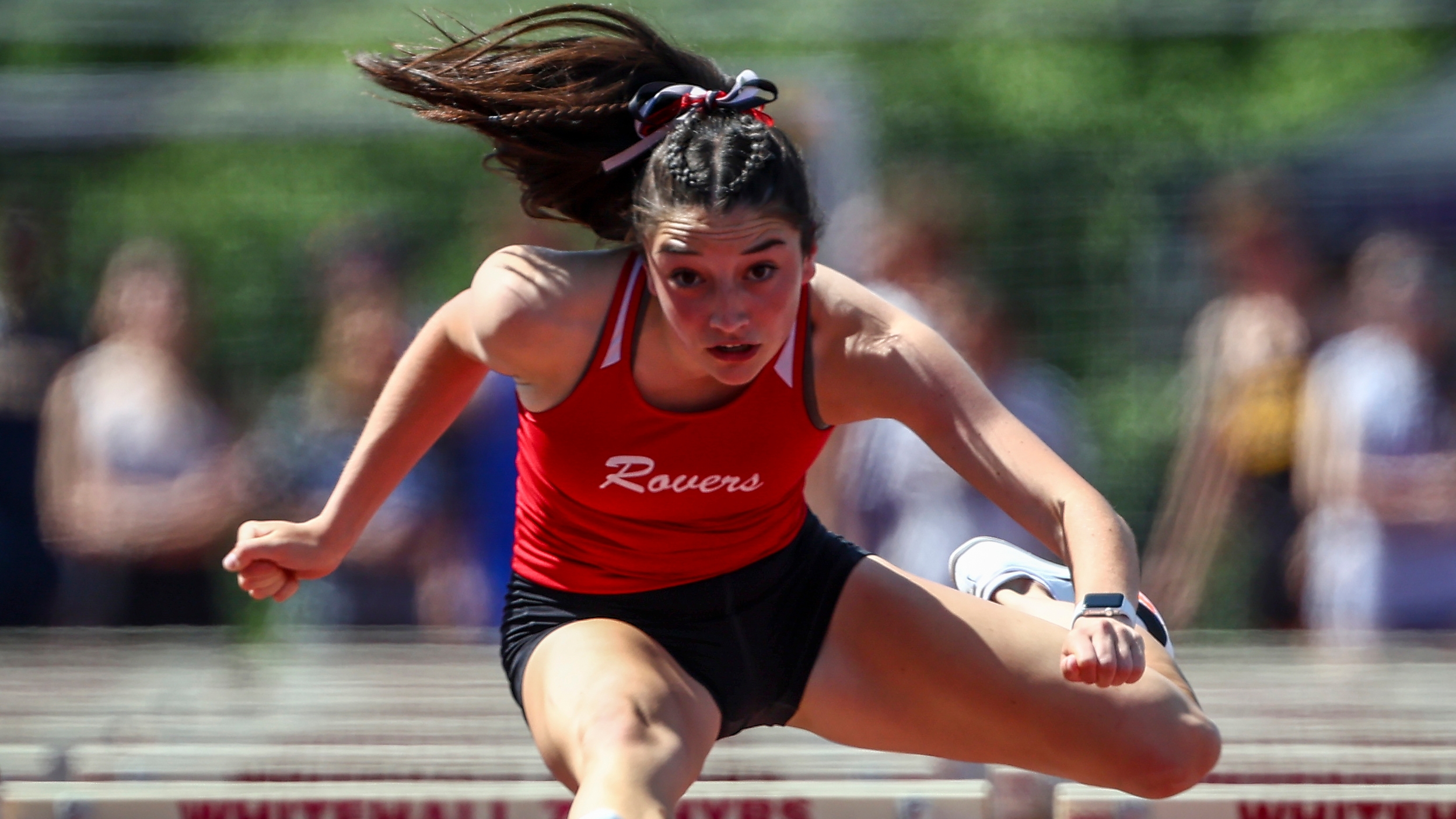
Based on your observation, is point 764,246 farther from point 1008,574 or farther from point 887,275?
point 887,275

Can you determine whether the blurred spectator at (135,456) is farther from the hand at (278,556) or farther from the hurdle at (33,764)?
the hand at (278,556)

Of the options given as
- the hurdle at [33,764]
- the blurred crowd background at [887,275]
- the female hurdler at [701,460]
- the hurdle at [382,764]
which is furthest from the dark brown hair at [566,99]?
the blurred crowd background at [887,275]

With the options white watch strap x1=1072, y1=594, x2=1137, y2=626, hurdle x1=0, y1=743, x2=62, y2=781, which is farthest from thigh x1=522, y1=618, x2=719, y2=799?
hurdle x1=0, y1=743, x2=62, y2=781

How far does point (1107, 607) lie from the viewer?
2340 millimetres

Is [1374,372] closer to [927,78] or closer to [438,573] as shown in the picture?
[927,78]

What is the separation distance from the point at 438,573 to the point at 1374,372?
2.89 meters

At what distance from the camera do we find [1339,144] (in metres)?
5.75

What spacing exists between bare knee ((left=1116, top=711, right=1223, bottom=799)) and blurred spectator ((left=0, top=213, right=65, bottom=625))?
3.76 m

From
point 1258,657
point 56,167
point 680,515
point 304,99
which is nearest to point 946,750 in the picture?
point 680,515

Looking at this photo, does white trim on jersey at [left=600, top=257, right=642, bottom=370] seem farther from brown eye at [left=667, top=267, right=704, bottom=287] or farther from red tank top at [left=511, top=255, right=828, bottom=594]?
brown eye at [left=667, top=267, right=704, bottom=287]

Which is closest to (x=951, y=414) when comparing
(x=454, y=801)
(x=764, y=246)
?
(x=764, y=246)

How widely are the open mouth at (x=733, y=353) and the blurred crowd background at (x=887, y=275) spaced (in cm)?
206

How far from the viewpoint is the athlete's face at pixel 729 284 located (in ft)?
8.04

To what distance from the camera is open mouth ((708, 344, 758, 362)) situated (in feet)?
8.15
